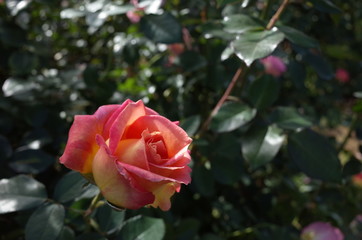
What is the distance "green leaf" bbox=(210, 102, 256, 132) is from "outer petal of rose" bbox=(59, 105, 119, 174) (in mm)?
328

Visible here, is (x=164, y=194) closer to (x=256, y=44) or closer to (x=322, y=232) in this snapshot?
(x=256, y=44)

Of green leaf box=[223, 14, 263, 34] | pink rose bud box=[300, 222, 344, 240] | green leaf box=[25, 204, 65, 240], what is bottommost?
pink rose bud box=[300, 222, 344, 240]

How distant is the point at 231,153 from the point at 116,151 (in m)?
0.47

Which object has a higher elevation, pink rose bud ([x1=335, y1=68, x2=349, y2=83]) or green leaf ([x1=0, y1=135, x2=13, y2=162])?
green leaf ([x1=0, y1=135, x2=13, y2=162])

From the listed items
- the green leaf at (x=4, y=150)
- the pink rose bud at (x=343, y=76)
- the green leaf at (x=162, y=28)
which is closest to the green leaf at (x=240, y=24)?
the green leaf at (x=162, y=28)

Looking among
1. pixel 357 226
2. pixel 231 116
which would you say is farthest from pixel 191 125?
pixel 357 226

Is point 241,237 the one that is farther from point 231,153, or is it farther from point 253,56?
point 253,56

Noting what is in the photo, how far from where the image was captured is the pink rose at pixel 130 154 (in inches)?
18.3

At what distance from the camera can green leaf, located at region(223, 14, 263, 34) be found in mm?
722

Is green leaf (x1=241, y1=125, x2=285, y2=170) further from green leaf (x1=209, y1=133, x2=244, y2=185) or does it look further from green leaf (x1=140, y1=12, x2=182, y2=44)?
green leaf (x1=140, y1=12, x2=182, y2=44)

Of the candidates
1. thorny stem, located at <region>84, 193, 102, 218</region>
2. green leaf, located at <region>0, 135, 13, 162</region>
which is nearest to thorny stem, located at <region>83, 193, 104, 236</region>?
thorny stem, located at <region>84, 193, 102, 218</region>

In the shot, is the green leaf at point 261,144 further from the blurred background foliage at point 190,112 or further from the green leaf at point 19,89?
the green leaf at point 19,89

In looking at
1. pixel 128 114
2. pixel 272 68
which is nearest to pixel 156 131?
pixel 128 114

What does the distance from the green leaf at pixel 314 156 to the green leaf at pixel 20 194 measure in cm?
45
